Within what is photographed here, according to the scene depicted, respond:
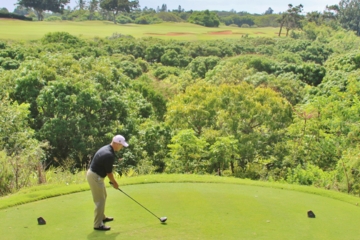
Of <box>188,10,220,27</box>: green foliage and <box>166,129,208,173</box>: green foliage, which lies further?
<box>188,10,220,27</box>: green foliage

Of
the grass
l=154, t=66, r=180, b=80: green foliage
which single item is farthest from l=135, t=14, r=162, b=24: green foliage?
the grass

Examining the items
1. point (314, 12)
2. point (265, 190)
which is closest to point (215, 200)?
point (265, 190)

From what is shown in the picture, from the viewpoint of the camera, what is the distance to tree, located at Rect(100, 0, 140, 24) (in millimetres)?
120938

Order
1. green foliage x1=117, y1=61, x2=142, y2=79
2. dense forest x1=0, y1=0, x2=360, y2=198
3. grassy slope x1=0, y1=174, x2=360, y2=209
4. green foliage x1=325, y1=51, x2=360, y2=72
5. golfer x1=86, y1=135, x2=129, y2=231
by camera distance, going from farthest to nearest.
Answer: green foliage x1=117, y1=61, x2=142, y2=79 → green foliage x1=325, y1=51, x2=360, y2=72 → dense forest x1=0, y1=0, x2=360, y2=198 → grassy slope x1=0, y1=174, x2=360, y2=209 → golfer x1=86, y1=135, x2=129, y2=231

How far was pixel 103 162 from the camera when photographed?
26.2ft

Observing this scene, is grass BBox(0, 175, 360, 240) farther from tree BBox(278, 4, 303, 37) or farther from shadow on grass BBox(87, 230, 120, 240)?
tree BBox(278, 4, 303, 37)

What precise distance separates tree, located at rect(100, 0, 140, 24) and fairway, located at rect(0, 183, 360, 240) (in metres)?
116

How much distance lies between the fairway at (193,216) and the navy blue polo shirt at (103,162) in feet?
3.40

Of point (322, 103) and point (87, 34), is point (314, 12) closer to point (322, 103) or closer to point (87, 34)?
point (87, 34)

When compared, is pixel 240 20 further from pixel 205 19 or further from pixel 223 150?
pixel 223 150

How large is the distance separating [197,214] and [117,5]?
391ft

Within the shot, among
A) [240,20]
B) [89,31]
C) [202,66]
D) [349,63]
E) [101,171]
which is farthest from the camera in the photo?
[240,20]

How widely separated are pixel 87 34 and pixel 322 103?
7135 cm

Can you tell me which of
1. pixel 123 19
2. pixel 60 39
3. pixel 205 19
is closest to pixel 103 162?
pixel 60 39
